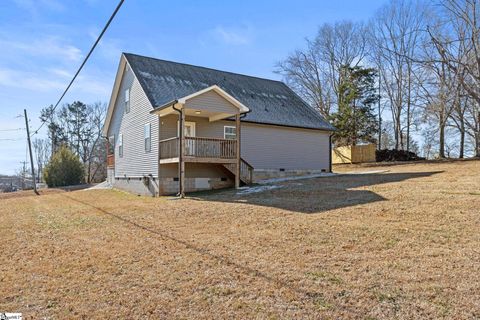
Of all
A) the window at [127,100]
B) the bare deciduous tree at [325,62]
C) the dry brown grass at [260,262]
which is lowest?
the dry brown grass at [260,262]

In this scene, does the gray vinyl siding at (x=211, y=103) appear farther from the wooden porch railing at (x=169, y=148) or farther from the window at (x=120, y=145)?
the window at (x=120, y=145)

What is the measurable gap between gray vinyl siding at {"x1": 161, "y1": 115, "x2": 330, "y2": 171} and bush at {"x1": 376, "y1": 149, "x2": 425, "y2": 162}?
1030cm

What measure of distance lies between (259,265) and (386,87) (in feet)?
105

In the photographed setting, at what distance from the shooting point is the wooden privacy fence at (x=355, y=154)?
96.5ft

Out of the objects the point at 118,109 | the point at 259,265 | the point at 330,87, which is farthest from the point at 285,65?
the point at 259,265

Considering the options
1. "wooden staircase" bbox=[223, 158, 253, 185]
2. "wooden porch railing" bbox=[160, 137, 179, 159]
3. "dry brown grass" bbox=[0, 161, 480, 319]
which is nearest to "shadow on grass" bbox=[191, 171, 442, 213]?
"dry brown grass" bbox=[0, 161, 480, 319]

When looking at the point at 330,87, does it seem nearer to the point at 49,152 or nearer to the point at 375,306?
the point at 375,306

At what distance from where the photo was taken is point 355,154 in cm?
3016

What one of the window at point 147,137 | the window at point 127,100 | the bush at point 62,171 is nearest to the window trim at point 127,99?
the window at point 127,100

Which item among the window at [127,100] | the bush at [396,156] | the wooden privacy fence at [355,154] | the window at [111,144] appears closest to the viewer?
the window at [127,100]

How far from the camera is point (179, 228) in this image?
26.3ft

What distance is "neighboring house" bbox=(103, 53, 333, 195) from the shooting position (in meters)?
14.6

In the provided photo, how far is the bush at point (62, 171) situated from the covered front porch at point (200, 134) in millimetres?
18709

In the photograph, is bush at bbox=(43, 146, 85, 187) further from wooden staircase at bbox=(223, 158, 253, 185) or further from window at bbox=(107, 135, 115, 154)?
wooden staircase at bbox=(223, 158, 253, 185)
